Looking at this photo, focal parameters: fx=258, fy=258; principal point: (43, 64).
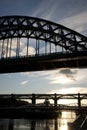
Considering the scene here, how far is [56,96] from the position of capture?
20.0m

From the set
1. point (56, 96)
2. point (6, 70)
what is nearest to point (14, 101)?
point (56, 96)

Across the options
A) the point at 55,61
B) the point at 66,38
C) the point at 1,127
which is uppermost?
the point at 66,38

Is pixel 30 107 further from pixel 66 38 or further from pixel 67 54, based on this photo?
pixel 66 38

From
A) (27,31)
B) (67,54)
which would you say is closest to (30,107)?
(67,54)

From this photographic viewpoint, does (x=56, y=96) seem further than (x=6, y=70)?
No

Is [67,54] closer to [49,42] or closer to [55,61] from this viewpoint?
[55,61]

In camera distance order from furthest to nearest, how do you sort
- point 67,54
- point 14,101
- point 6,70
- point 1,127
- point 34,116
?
point 6,70, point 67,54, point 1,127, point 34,116, point 14,101

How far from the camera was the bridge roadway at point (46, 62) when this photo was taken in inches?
2234

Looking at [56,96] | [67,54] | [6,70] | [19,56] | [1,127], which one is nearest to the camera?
[56,96]

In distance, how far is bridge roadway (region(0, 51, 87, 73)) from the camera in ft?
186

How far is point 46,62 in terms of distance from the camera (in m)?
58.8

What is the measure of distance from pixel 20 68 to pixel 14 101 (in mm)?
42658

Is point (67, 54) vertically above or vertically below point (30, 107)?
above

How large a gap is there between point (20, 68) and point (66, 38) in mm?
14107
